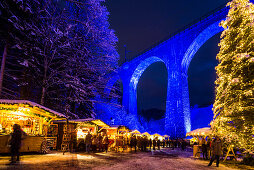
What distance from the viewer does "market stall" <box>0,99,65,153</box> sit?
371 inches

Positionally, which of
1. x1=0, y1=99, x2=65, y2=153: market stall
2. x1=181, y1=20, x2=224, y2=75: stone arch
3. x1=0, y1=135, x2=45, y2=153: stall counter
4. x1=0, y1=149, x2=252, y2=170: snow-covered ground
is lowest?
x1=0, y1=149, x2=252, y2=170: snow-covered ground

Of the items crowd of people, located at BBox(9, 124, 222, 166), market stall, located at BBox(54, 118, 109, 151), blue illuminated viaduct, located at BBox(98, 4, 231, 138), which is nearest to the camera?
crowd of people, located at BBox(9, 124, 222, 166)

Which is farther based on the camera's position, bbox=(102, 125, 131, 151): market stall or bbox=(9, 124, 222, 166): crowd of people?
bbox=(102, 125, 131, 151): market stall

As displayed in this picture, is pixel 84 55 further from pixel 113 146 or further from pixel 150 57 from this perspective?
pixel 150 57

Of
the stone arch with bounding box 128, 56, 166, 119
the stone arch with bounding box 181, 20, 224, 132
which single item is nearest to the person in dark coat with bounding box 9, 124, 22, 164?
the stone arch with bounding box 181, 20, 224, 132

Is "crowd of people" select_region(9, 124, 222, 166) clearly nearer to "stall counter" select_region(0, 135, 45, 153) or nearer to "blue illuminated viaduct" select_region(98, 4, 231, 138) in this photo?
"stall counter" select_region(0, 135, 45, 153)

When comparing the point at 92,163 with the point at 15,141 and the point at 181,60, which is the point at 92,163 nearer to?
the point at 15,141

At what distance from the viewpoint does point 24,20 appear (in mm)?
11812

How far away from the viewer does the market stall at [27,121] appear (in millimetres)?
9414

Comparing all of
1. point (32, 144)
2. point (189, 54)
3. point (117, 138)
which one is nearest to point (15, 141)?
point (32, 144)

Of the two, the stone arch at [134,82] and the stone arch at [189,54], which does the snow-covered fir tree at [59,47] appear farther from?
the stone arch at [134,82]

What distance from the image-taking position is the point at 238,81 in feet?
28.1

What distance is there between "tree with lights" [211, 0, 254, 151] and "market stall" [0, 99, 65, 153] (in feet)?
32.6

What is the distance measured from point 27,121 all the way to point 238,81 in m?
12.4
